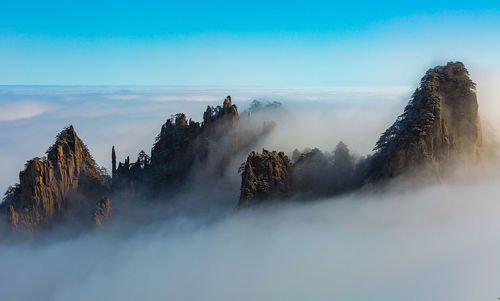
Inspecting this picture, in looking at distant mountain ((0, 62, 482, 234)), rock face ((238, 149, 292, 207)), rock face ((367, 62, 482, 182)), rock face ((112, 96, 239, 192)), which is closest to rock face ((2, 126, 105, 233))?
distant mountain ((0, 62, 482, 234))

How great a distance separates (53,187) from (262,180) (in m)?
43.8

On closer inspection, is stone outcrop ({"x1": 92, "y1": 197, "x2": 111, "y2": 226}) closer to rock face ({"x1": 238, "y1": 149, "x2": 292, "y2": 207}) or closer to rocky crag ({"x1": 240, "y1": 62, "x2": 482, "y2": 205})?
rock face ({"x1": 238, "y1": 149, "x2": 292, "y2": 207})

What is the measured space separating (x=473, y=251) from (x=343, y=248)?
20399 mm

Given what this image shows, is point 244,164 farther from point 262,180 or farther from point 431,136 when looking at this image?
point 431,136

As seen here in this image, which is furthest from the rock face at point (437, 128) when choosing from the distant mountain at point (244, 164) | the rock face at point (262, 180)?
the rock face at point (262, 180)

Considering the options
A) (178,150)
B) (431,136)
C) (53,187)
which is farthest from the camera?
(178,150)

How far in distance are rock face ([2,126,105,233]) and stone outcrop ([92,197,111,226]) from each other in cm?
734

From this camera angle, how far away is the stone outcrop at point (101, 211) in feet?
261

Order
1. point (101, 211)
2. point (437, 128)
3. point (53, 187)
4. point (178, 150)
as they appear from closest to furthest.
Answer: point (437, 128) < point (101, 211) < point (53, 187) < point (178, 150)

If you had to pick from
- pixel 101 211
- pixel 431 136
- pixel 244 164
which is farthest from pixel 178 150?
pixel 431 136

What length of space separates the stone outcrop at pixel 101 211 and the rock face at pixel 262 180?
95.9 feet

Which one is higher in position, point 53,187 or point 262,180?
point 262,180

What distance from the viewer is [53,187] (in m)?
81.4

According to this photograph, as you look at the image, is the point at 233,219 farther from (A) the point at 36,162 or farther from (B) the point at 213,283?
(A) the point at 36,162
